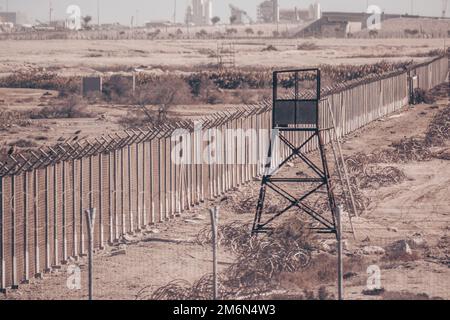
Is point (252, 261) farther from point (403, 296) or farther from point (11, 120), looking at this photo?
point (11, 120)

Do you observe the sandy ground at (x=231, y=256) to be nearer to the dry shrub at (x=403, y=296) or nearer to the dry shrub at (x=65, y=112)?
the dry shrub at (x=403, y=296)

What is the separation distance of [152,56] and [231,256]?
297ft

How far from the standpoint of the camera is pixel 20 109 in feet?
167

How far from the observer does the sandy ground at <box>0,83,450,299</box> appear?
17094mm

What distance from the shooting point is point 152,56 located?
10925cm

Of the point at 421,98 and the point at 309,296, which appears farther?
the point at 421,98

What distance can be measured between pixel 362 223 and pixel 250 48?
10336cm

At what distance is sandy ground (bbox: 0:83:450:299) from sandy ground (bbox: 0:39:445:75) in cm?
5532

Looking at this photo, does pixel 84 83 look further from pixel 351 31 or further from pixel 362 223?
pixel 351 31

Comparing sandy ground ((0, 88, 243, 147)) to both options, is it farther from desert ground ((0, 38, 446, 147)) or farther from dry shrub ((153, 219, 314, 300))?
dry shrub ((153, 219, 314, 300))

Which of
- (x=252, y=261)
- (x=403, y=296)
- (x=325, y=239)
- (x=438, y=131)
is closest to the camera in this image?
(x=403, y=296)

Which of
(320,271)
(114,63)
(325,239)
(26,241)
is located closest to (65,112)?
(325,239)

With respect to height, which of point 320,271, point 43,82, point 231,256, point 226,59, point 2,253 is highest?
point 226,59
